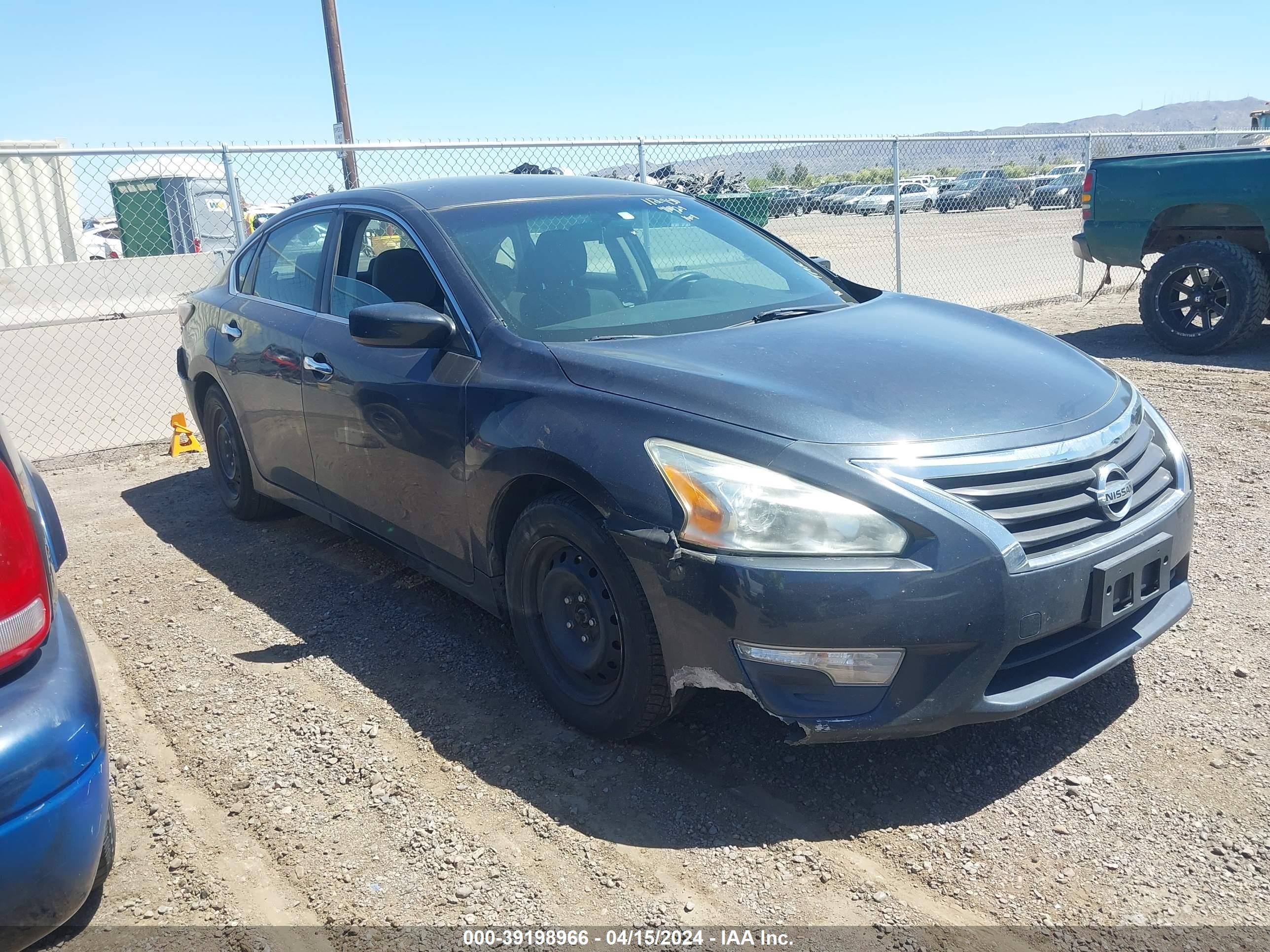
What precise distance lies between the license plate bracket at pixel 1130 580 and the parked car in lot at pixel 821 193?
958cm

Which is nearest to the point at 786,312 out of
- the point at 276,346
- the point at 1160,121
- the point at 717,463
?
the point at 717,463

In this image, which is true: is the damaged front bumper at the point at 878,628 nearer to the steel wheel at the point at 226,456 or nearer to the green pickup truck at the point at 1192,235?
the steel wheel at the point at 226,456

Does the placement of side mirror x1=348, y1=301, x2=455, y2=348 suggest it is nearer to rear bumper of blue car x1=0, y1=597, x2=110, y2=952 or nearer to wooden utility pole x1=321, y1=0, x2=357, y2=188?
rear bumper of blue car x1=0, y1=597, x2=110, y2=952

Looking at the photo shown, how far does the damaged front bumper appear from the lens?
8.18 ft

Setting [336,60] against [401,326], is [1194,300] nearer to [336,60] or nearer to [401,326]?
[401,326]

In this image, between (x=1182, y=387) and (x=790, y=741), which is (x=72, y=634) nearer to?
(x=790, y=741)

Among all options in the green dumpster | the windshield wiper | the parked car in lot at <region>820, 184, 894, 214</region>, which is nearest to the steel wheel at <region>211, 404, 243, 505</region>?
the windshield wiper

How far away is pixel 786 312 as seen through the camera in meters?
3.65

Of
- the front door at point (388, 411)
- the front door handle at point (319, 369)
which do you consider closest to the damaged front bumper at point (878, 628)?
the front door at point (388, 411)

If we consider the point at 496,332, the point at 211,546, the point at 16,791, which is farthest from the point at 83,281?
the point at 16,791

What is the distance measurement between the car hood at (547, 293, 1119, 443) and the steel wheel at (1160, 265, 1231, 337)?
5.92 meters

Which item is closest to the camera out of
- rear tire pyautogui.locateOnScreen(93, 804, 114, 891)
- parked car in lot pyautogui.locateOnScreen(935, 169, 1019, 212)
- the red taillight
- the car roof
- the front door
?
the red taillight

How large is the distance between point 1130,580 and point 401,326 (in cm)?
233

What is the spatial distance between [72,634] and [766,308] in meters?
2.47
